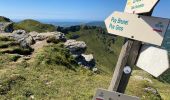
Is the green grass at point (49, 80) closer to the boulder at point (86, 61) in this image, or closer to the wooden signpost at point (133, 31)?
the boulder at point (86, 61)

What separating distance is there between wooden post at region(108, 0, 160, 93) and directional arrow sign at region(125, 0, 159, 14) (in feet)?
0.86

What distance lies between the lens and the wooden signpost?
8.38 metres

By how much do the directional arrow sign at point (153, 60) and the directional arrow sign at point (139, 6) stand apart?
1.02 meters

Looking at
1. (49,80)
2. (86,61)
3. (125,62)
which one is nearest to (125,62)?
(125,62)

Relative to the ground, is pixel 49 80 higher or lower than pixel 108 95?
lower

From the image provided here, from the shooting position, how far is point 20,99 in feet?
60.1

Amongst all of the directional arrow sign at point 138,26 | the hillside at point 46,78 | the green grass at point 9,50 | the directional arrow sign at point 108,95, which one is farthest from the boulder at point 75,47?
the directional arrow sign at point 108,95

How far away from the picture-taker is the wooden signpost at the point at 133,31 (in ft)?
27.5

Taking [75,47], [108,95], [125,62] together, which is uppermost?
[125,62]

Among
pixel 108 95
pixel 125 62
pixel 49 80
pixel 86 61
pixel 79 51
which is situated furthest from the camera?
pixel 79 51

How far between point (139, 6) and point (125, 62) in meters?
1.65

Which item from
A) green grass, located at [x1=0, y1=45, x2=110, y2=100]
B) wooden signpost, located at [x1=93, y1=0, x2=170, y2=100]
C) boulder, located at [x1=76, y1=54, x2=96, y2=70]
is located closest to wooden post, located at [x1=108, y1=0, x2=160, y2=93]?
wooden signpost, located at [x1=93, y1=0, x2=170, y2=100]

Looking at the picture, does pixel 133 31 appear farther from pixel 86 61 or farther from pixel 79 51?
pixel 79 51

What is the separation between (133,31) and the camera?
897 centimetres
